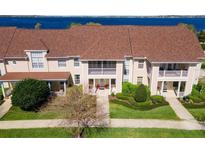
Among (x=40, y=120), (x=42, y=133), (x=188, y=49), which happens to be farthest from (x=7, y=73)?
(x=188, y=49)

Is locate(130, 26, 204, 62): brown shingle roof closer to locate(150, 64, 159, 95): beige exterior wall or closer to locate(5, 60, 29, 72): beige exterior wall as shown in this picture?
locate(150, 64, 159, 95): beige exterior wall

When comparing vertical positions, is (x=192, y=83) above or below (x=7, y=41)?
below

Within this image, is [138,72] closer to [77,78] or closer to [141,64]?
[141,64]

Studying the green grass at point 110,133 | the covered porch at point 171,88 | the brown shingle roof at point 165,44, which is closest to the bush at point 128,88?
the covered porch at point 171,88

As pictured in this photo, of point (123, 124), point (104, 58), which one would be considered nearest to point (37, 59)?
point (104, 58)

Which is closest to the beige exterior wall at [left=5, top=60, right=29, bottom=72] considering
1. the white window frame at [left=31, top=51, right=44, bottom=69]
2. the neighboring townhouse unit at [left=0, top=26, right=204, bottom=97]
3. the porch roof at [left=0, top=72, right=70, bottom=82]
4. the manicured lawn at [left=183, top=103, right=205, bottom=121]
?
the neighboring townhouse unit at [left=0, top=26, right=204, bottom=97]

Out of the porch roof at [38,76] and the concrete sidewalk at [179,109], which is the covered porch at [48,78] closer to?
the porch roof at [38,76]

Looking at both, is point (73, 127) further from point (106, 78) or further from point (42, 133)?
point (106, 78)
